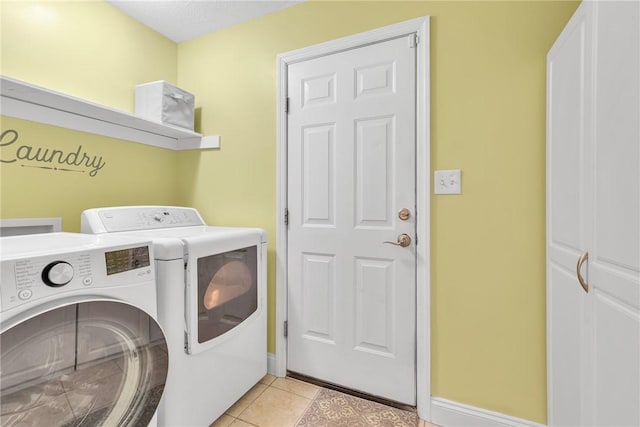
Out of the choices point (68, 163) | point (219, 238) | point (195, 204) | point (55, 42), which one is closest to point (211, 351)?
point (219, 238)

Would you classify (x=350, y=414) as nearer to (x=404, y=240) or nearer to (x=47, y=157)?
(x=404, y=240)

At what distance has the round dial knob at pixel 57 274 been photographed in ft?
2.70

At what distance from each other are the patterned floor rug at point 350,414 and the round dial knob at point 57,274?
124cm

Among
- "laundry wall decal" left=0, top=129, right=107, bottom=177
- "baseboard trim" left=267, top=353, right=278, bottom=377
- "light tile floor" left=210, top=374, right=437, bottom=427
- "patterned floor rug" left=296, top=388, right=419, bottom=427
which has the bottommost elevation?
"light tile floor" left=210, top=374, right=437, bottom=427

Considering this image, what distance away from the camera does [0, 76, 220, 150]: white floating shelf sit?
4.53 ft

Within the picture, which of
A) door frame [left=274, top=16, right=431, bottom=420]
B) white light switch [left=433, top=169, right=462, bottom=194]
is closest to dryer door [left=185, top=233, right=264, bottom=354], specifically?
door frame [left=274, top=16, right=431, bottom=420]

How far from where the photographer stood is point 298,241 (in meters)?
1.87

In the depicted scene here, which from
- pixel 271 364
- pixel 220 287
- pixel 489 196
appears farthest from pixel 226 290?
pixel 489 196

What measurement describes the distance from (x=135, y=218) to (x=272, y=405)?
4.34 feet

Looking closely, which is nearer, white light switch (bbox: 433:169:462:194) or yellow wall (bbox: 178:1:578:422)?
yellow wall (bbox: 178:1:578:422)

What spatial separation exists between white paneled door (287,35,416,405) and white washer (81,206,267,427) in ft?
0.95
